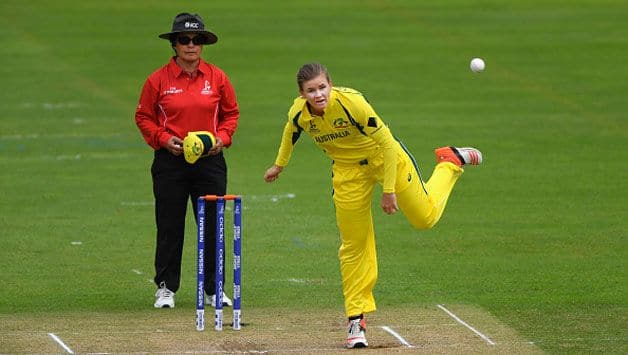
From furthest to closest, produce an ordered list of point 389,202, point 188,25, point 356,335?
point 188,25
point 356,335
point 389,202

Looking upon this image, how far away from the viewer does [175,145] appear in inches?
440

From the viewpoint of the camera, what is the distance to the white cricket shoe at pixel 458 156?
1115 cm

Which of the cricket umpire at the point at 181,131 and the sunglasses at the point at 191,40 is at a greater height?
the sunglasses at the point at 191,40

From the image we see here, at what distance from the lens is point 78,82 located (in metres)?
26.7

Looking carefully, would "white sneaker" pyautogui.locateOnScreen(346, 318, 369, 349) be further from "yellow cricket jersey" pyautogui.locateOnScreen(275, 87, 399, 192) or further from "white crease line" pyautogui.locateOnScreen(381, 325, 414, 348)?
"yellow cricket jersey" pyautogui.locateOnScreen(275, 87, 399, 192)

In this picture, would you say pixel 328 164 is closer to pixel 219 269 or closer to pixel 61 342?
pixel 219 269

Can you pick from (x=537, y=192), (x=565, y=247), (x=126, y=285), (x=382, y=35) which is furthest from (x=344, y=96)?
(x=382, y=35)

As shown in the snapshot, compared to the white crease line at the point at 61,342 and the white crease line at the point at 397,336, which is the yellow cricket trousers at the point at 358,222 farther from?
the white crease line at the point at 61,342

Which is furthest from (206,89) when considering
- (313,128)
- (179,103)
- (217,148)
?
(313,128)

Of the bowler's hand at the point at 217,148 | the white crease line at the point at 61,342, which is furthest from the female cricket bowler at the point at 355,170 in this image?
the white crease line at the point at 61,342

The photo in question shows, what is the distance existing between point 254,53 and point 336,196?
61.9 feet

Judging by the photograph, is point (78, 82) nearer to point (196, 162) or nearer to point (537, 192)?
point (537, 192)

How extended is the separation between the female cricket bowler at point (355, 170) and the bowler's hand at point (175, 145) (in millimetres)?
1066

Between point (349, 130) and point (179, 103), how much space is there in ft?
6.58
